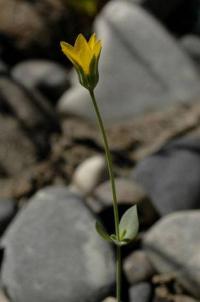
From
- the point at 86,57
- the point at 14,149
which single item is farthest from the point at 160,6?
the point at 86,57

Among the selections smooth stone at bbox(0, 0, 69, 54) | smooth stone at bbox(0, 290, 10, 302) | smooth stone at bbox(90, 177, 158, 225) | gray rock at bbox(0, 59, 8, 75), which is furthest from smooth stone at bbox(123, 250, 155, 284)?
smooth stone at bbox(0, 0, 69, 54)

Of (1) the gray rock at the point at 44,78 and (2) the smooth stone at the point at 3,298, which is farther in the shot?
(1) the gray rock at the point at 44,78

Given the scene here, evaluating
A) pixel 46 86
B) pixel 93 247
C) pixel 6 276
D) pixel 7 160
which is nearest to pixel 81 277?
pixel 93 247

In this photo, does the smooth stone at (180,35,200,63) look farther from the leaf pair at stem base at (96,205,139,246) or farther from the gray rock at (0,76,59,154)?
the leaf pair at stem base at (96,205,139,246)

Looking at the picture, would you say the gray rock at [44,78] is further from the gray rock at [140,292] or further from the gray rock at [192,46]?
the gray rock at [140,292]

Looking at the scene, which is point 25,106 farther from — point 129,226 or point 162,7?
point 129,226

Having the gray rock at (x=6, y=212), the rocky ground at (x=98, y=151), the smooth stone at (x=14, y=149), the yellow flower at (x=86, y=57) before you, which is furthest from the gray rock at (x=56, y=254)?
the yellow flower at (x=86, y=57)
